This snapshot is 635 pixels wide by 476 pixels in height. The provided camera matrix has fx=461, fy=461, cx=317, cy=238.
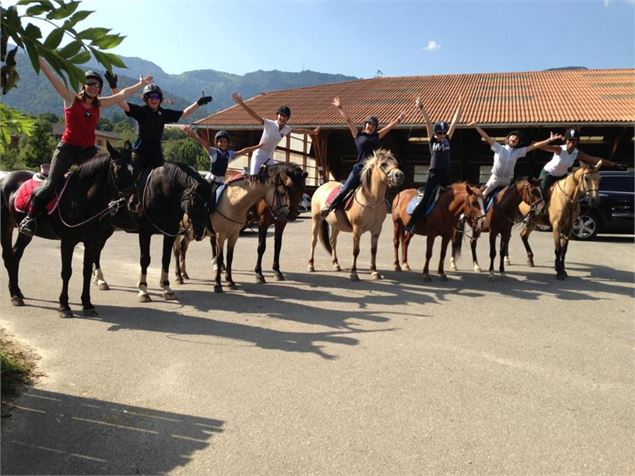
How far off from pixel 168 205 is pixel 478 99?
22.9 m

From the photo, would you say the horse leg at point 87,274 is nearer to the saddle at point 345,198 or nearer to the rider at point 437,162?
the saddle at point 345,198

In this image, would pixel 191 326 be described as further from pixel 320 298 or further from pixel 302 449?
pixel 302 449

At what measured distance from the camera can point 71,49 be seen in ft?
7.50

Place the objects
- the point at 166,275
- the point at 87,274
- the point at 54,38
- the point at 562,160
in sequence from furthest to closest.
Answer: the point at 562,160 → the point at 166,275 → the point at 87,274 → the point at 54,38

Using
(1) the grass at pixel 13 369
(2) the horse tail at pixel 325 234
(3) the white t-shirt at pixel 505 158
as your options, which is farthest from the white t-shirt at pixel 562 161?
(1) the grass at pixel 13 369

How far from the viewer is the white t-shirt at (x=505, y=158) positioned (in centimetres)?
883

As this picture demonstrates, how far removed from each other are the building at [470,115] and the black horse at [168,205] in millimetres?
16032

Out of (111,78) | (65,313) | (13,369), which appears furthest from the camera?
(65,313)

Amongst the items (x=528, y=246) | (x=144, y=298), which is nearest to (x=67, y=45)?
(x=144, y=298)

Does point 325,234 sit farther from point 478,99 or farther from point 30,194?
point 478,99

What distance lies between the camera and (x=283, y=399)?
3775mm

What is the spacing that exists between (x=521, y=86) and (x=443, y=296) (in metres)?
24.5

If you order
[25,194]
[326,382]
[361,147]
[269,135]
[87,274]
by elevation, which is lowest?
[326,382]

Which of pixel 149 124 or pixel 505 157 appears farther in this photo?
pixel 505 157
